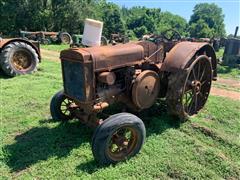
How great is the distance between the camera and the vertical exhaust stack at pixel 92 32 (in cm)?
388

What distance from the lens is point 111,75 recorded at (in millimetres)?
3965

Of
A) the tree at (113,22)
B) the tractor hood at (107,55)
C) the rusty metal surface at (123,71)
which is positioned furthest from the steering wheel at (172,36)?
the tree at (113,22)

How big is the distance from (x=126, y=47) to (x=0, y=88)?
4.26m

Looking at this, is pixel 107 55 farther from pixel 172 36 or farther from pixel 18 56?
pixel 18 56

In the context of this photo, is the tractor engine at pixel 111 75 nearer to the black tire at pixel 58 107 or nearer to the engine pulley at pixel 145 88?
the engine pulley at pixel 145 88

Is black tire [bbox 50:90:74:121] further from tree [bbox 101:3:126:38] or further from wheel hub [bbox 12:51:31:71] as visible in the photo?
tree [bbox 101:3:126:38]

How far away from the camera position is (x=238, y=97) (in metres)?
6.98

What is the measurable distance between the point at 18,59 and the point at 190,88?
5646 mm

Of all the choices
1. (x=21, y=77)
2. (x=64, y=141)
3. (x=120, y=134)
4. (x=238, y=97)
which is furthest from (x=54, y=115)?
(x=238, y=97)

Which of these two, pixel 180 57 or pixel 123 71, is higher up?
pixel 180 57

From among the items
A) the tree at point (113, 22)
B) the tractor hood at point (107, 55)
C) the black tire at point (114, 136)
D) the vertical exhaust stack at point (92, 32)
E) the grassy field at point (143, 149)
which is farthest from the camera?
the tree at point (113, 22)

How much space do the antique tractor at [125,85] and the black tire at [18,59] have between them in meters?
3.73

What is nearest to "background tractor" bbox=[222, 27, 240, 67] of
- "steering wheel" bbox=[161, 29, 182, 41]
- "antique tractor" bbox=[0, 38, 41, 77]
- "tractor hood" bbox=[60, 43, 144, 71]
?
"steering wheel" bbox=[161, 29, 182, 41]

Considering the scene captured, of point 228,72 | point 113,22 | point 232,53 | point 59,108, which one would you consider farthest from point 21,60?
point 113,22
